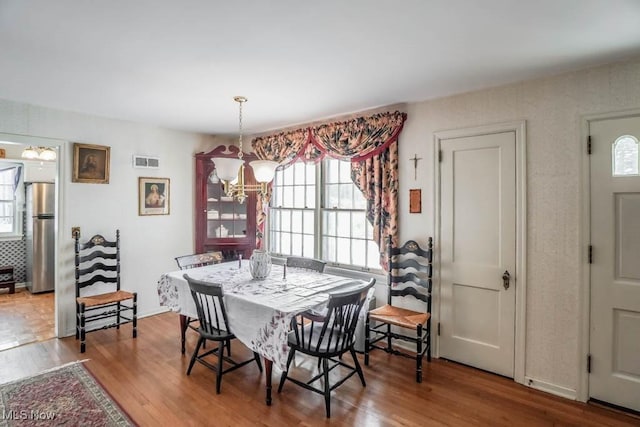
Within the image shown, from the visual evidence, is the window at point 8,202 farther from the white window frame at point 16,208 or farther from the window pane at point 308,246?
the window pane at point 308,246

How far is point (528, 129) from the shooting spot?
2.86m

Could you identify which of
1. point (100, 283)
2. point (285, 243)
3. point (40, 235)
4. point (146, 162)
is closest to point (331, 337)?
point (285, 243)

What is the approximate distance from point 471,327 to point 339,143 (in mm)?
2330

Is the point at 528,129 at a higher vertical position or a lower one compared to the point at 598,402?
higher

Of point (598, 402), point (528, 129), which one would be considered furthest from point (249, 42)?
point (598, 402)

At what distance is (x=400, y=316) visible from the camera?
315 cm

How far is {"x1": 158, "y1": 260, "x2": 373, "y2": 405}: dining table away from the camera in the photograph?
2408mm

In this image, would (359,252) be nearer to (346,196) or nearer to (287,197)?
(346,196)

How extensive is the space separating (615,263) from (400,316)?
65.7 inches

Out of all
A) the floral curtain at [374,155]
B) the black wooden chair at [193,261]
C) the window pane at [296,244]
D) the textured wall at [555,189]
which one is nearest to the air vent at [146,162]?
the black wooden chair at [193,261]

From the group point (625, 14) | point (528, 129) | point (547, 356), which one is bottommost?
point (547, 356)

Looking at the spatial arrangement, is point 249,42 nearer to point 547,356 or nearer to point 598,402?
point 547,356

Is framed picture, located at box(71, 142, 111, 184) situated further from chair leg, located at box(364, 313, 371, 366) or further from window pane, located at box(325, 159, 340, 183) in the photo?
chair leg, located at box(364, 313, 371, 366)

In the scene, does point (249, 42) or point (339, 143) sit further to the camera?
point (339, 143)
